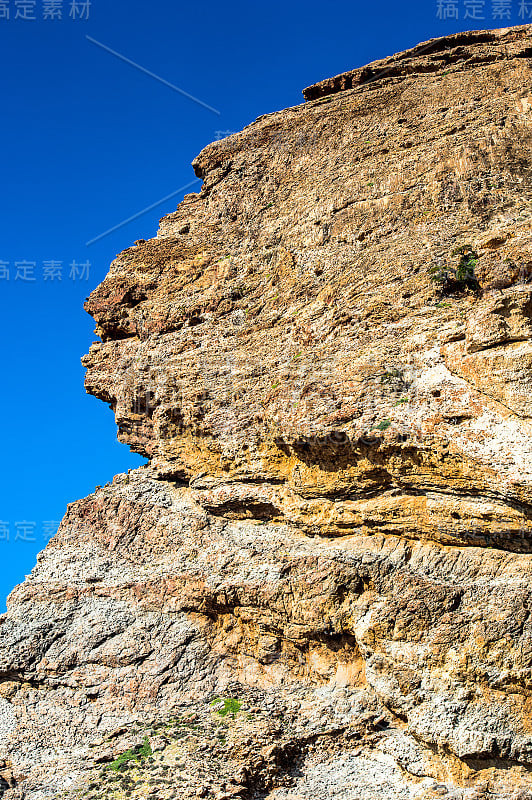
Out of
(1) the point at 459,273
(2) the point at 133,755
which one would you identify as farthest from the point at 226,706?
(1) the point at 459,273

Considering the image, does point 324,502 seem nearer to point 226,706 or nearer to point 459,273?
point 226,706

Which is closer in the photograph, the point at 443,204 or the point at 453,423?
the point at 453,423

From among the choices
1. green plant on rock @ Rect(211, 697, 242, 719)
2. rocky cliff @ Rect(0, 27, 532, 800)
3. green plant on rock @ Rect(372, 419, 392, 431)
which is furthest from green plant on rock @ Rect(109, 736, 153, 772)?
green plant on rock @ Rect(372, 419, 392, 431)

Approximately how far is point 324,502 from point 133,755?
25.1 feet

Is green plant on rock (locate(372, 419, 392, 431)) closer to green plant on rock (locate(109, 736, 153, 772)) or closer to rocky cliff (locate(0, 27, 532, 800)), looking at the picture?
rocky cliff (locate(0, 27, 532, 800))

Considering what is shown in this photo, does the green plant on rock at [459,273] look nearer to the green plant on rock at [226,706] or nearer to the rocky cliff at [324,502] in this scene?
the rocky cliff at [324,502]

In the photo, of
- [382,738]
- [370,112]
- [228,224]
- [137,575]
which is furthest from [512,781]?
[370,112]

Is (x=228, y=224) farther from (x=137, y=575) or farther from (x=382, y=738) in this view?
(x=382, y=738)

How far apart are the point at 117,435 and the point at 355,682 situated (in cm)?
1191

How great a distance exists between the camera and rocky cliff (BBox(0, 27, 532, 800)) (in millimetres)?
13656

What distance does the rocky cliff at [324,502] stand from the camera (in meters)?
13.7

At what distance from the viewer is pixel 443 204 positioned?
1888 cm

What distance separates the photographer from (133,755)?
14.8 metres

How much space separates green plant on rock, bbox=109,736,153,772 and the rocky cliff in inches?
1.9
